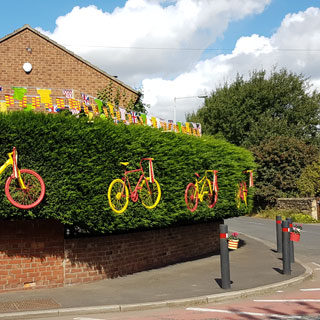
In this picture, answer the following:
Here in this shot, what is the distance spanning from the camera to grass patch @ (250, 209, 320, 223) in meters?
30.8

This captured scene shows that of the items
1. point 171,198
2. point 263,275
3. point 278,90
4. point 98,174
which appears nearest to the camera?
point 98,174

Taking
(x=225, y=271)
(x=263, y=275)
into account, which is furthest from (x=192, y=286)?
(x=263, y=275)

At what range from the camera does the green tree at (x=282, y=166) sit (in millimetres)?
36188

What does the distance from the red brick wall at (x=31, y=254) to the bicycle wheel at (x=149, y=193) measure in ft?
6.88

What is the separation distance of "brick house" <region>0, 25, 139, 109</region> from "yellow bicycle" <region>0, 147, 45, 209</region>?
1184cm

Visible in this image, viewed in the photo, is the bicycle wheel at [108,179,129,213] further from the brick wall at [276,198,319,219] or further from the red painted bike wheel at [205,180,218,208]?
the brick wall at [276,198,319,219]

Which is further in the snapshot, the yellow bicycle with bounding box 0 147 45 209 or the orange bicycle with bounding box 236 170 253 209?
the orange bicycle with bounding box 236 170 253 209

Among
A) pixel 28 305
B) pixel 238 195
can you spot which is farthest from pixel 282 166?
pixel 28 305

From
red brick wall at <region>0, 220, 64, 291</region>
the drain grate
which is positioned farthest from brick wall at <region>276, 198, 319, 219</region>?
the drain grate

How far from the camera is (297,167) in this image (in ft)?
119

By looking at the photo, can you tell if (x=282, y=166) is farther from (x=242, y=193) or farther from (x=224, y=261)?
(x=224, y=261)

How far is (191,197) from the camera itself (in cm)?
1220

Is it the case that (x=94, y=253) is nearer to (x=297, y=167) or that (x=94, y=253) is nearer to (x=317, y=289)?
(x=317, y=289)

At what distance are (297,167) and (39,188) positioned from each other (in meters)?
30.6
